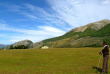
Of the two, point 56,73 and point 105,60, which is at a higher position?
point 105,60

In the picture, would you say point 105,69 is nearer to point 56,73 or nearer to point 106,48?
point 106,48

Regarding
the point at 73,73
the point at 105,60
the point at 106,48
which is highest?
the point at 106,48

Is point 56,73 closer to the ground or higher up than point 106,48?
closer to the ground

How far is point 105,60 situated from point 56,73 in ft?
23.6

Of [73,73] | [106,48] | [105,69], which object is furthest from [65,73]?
[106,48]

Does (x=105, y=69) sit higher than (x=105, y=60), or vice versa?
(x=105, y=60)

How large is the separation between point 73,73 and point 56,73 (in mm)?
2455

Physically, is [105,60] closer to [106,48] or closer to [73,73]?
[106,48]

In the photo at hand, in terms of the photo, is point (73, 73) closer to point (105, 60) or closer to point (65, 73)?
point (65, 73)

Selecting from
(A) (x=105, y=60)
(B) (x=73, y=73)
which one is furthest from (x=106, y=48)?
(B) (x=73, y=73)

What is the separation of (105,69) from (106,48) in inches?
115

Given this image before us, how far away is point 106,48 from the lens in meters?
17.4

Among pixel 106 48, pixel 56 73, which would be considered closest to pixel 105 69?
pixel 106 48

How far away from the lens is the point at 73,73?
1794cm
